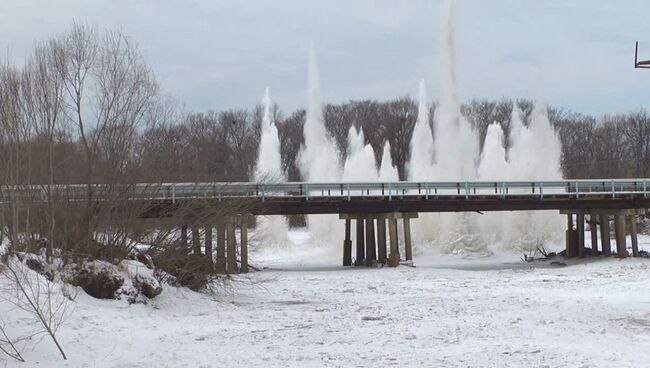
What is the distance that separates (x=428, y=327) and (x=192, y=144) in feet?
37.3

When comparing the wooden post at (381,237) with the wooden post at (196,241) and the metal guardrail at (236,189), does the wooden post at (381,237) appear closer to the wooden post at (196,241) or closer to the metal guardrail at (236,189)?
the metal guardrail at (236,189)

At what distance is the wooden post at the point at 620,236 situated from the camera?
39.4 metres

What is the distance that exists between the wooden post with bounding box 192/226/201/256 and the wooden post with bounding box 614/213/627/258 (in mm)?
24788

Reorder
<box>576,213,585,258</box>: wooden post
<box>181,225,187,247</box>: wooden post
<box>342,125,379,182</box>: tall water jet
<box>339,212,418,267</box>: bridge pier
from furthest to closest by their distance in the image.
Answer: <box>342,125,379,182</box>: tall water jet < <box>576,213,585,258</box>: wooden post < <box>339,212,418,267</box>: bridge pier < <box>181,225,187,247</box>: wooden post

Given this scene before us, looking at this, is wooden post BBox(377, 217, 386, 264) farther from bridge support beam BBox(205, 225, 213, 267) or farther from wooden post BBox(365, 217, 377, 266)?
bridge support beam BBox(205, 225, 213, 267)

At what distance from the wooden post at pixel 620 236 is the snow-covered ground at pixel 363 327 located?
13.2m

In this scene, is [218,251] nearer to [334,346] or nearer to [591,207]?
[334,346]

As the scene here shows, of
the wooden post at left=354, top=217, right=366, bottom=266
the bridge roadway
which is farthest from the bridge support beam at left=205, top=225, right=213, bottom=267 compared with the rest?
the wooden post at left=354, top=217, right=366, bottom=266

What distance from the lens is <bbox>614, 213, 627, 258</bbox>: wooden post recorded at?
129 ft

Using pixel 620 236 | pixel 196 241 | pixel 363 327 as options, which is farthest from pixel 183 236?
pixel 620 236

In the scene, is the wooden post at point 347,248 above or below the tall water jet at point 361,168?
below

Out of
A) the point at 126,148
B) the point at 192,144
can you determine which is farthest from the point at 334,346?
the point at 192,144

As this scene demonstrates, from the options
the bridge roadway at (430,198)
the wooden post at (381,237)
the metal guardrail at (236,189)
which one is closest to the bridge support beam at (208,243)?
the metal guardrail at (236,189)

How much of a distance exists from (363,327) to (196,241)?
7584 millimetres
